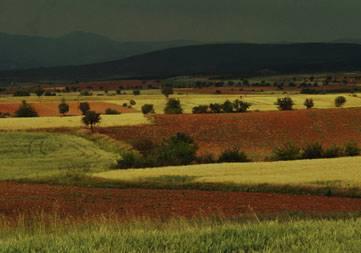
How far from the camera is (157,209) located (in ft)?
93.2

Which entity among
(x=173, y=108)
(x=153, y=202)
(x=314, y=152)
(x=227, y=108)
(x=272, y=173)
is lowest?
(x=314, y=152)

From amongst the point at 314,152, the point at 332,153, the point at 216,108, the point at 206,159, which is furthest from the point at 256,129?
the point at 216,108

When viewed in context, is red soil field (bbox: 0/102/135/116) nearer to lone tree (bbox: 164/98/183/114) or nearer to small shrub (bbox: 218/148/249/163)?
lone tree (bbox: 164/98/183/114)

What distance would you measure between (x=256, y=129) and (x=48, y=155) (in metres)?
27.0

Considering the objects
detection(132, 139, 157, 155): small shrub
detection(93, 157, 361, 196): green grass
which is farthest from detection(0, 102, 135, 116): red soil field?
detection(93, 157, 361, 196): green grass

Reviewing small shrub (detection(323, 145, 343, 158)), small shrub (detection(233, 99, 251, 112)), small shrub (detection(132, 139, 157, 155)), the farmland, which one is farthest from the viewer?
small shrub (detection(233, 99, 251, 112))

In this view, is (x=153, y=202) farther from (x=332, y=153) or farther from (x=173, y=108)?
(x=173, y=108)

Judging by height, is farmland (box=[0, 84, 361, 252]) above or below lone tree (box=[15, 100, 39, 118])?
below

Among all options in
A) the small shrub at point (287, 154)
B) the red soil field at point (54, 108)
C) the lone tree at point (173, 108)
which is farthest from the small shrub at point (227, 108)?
the small shrub at point (287, 154)

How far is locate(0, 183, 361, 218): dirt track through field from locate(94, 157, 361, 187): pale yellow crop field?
362 cm

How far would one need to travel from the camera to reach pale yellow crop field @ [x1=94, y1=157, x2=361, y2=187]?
38062 mm

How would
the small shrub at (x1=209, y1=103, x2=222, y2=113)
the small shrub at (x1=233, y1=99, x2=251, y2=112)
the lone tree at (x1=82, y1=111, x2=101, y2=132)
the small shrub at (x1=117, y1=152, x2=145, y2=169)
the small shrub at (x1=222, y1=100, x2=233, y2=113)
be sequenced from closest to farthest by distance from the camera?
1. the small shrub at (x1=117, y1=152, x2=145, y2=169)
2. the lone tree at (x1=82, y1=111, x2=101, y2=132)
3. the small shrub at (x1=222, y1=100, x2=233, y2=113)
4. the small shrub at (x1=233, y1=99, x2=251, y2=112)
5. the small shrub at (x1=209, y1=103, x2=222, y2=113)

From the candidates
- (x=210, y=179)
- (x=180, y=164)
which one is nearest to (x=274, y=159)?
(x=180, y=164)

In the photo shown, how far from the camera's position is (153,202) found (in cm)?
3167
